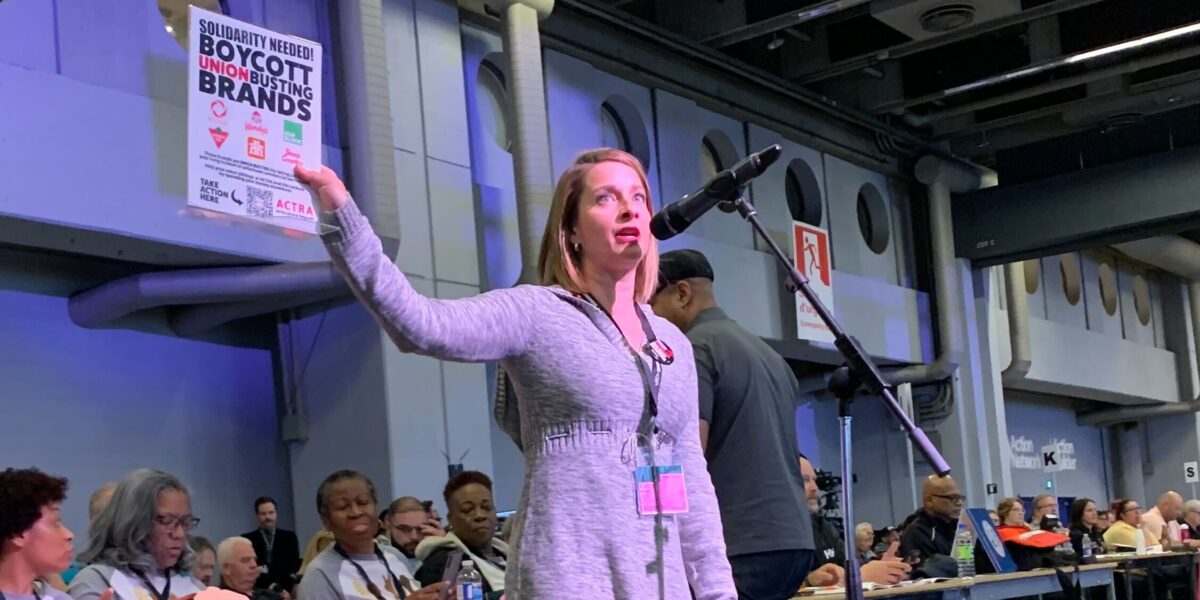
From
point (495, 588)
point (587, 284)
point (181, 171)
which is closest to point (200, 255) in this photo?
point (181, 171)

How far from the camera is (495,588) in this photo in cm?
404

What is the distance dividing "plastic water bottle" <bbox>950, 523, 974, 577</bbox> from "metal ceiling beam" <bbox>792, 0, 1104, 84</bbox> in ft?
19.3

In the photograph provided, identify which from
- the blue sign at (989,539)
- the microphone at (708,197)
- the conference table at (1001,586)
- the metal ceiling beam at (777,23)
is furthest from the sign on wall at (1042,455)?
the microphone at (708,197)

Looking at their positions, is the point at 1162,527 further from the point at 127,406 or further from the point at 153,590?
the point at 153,590

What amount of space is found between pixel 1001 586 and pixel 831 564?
2.24 ft

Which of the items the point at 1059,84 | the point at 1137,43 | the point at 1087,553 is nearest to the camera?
the point at 1087,553

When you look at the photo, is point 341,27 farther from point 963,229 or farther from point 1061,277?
point 1061,277

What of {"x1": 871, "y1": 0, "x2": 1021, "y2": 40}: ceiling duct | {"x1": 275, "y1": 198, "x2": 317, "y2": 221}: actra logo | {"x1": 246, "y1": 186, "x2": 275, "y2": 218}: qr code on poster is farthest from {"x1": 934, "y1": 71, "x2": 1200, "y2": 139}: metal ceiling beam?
{"x1": 246, "y1": 186, "x2": 275, "y2": 218}: qr code on poster

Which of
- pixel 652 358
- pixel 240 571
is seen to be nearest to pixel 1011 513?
pixel 240 571

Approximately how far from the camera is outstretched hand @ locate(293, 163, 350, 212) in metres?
1.36

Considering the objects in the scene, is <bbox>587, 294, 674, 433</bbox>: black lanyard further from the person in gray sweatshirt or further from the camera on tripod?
the camera on tripod

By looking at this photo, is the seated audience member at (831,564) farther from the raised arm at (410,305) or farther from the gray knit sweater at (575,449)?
the raised arm at (410,305)

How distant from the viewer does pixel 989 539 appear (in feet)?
18.8

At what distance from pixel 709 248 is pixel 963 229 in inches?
178
